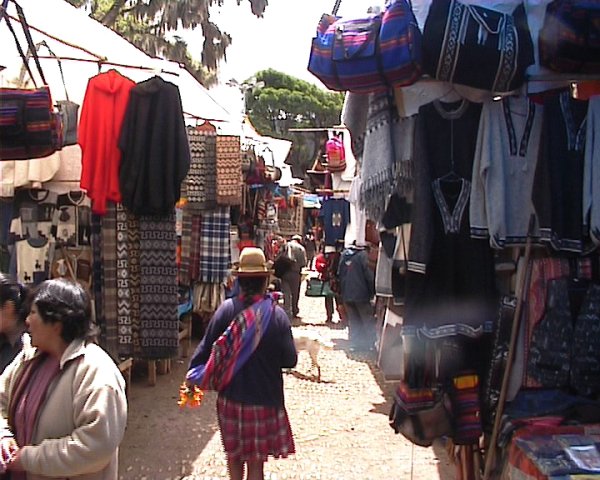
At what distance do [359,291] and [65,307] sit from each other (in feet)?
24.7

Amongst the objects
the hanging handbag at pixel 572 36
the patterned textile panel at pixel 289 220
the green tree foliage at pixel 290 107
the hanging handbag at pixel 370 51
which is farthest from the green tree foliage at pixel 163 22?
the hanging handbag at pixel 572 36

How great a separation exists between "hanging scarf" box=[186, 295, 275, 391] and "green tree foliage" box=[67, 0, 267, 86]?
16.1m

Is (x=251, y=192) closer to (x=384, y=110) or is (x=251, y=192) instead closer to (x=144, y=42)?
(x=384, y=110)

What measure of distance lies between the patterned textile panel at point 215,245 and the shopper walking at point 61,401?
15.6ft

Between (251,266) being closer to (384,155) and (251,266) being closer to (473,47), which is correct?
(384,155)

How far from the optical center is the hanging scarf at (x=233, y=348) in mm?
4191

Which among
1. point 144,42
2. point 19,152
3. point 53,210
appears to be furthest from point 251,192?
point 144,42

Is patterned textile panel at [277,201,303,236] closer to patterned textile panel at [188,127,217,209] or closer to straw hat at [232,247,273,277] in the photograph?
patterned textile panel at [188,127,217,209]

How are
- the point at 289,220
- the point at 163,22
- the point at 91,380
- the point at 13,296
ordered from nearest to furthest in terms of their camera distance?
the point at 91,380, the point at 13,296, the point at 289,220, the point at 163,22

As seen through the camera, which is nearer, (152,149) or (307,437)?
(152,149)

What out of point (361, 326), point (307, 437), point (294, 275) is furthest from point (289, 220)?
point (307, 437)

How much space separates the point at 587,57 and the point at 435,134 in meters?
0.74

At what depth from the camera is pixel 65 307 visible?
2.69 metres

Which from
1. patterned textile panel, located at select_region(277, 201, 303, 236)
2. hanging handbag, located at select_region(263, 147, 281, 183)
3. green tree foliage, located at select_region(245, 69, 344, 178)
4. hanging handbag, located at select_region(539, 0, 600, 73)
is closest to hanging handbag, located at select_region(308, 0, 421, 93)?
hanging handbag, located at select_region(539, 0, 600, 73)
